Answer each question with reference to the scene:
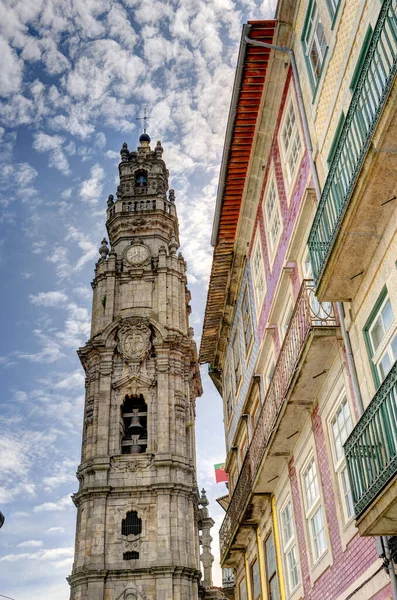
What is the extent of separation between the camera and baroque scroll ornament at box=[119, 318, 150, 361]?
37188 mm

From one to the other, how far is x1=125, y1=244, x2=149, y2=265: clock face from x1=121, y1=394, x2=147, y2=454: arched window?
28.7 ft

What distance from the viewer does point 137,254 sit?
41.8 m

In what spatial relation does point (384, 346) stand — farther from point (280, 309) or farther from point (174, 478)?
point (174, 478)

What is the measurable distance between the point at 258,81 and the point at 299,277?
3607 millimetres

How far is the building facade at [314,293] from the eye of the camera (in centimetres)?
675

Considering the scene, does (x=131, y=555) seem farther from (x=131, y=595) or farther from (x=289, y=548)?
(x=289, y=548)

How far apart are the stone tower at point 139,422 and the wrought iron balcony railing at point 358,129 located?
25913 millimetres

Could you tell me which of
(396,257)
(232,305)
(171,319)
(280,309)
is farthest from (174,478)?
(396,257)

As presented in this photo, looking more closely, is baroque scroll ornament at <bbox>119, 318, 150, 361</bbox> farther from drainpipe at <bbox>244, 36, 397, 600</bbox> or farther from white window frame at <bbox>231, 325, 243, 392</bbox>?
drainpipe at <bbox>244, 36, 397, 600</bbox>

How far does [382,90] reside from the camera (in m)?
6.51

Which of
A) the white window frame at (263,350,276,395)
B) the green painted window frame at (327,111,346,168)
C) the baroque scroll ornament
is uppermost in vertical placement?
the baroque scroll ornament

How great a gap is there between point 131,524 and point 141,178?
2411cm

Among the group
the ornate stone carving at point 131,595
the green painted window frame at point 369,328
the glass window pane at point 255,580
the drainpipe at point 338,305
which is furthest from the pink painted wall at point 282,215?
the ornate stone carving at point 131,595

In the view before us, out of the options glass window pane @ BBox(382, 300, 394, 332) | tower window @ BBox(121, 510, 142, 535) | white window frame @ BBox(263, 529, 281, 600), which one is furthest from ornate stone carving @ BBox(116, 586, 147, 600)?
glass window pane @ BBox(382, 300, 394, 332)
